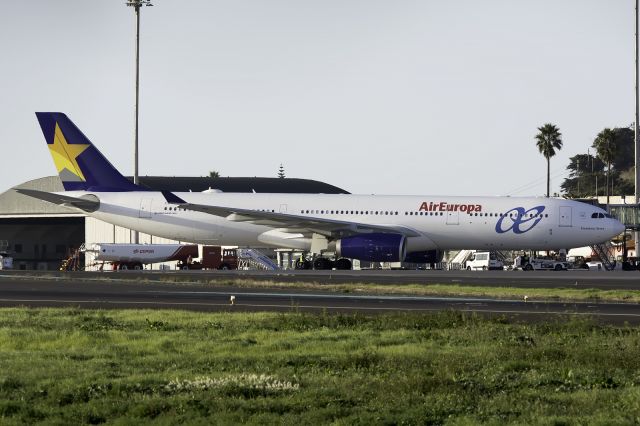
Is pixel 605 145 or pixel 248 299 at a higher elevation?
pixel 605 145

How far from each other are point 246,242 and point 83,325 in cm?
4030

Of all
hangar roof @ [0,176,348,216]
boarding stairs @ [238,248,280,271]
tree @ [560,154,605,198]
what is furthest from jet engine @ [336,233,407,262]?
tree @ [560,154,605,198]

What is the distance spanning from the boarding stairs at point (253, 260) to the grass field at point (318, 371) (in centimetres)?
5493

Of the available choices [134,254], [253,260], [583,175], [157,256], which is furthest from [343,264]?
[583,175]

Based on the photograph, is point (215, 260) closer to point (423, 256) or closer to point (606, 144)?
point (423, 256)

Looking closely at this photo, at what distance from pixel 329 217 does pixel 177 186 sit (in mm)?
46070

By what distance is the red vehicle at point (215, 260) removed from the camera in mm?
83750

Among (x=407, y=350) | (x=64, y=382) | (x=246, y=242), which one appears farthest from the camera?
(x=246, y=242)

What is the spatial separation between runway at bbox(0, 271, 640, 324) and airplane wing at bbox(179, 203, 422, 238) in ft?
54.9

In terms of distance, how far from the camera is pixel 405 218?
61656 mm

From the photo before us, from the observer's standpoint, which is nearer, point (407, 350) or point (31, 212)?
point (407, 350)

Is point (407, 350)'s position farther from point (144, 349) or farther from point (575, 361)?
point (144, 349)

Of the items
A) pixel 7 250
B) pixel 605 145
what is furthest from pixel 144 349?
pixel 605 145

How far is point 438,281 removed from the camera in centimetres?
4794
